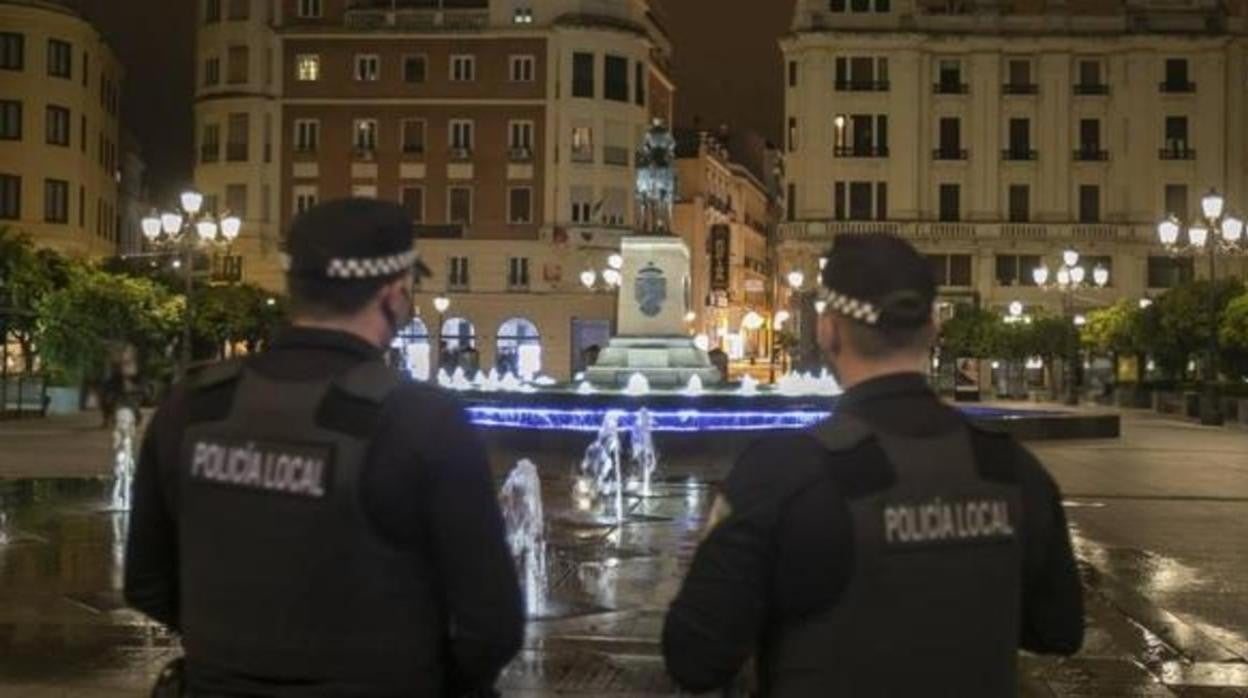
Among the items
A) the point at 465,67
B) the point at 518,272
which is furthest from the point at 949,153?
the point at 465,67

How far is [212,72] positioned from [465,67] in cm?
1191

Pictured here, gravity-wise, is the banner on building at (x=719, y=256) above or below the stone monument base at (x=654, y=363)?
above

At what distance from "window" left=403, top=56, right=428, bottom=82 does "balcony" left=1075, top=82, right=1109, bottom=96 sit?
1226 inches

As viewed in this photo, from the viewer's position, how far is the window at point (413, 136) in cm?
7725

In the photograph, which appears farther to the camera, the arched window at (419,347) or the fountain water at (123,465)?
the arched window at (419,347)

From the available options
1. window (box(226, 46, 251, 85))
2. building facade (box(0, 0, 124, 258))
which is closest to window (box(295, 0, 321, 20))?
window (box(226, 46, 251, 85))

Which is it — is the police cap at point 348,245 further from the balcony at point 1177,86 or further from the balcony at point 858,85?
the balcony at point 1177,86

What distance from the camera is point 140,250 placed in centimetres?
9412

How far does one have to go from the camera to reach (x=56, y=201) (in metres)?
68.8

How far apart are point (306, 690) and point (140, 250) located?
94793mm

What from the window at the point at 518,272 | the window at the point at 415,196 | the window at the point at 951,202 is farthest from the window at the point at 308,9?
the window at the point at 951,202

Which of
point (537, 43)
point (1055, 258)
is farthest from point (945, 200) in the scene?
point (537, 43)

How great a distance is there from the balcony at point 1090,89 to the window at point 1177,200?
5.50 m

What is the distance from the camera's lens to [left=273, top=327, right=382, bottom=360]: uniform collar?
360 centimetres
